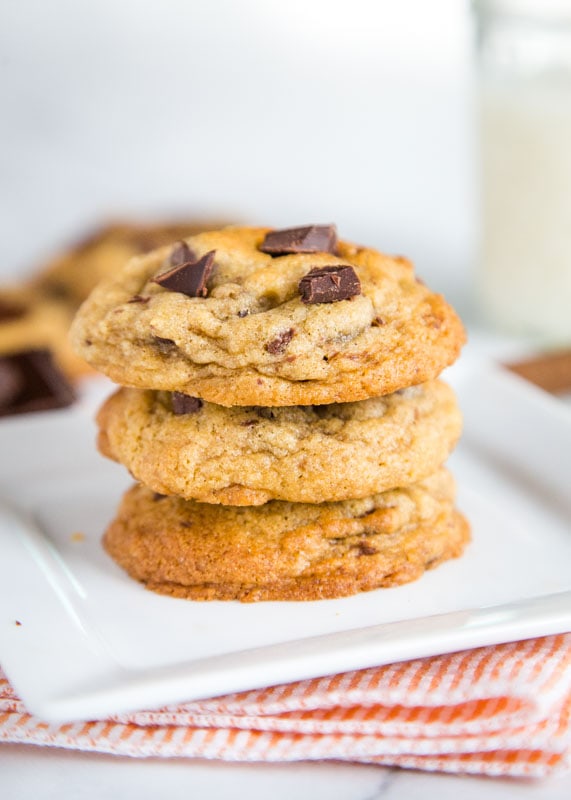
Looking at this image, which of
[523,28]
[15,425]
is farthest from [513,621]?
[523,28]

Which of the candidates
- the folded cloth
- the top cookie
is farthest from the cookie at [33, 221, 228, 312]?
the folded cloth

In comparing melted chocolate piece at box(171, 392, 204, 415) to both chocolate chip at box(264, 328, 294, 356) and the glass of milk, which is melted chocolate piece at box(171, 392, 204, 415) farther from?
the glass of milk

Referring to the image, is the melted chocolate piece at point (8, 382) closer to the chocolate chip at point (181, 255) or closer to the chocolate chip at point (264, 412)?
the chocolate chip at point (181, 255)

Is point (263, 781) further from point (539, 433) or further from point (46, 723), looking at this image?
point (539, 433)

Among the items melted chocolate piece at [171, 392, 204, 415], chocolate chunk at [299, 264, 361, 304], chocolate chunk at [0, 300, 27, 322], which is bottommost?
chocolate chunk at [0, 300, 27, 322]

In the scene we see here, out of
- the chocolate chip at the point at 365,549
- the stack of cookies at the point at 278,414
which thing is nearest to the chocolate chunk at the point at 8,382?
the stack of cookies at the point at 278,414

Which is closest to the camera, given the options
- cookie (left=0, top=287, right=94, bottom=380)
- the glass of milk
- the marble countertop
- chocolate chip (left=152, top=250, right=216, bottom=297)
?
the marble countertop
